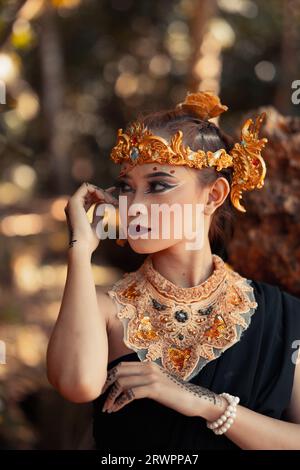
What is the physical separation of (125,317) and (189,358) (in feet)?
0.90

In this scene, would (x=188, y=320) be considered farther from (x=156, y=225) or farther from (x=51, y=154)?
(x=51, y=154)

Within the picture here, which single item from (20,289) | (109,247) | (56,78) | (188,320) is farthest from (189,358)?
(56,78)

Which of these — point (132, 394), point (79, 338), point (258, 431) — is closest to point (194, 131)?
point (79, 338)

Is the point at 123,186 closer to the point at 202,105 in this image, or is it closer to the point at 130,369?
the point at 202,105

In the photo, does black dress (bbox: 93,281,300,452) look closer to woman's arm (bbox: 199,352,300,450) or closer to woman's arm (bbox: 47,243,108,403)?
woman's arm (bbox: 199,352,300,450)

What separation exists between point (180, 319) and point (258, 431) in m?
0.47

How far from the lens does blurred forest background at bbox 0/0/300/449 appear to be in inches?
133

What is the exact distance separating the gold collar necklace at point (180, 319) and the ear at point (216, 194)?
243 mm

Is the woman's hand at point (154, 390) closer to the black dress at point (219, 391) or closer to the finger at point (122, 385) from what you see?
the finger at point (122, 385)

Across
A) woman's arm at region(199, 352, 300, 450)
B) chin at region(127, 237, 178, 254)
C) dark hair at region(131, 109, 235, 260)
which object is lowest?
woman's arm at region(199, 352, 300, 450)

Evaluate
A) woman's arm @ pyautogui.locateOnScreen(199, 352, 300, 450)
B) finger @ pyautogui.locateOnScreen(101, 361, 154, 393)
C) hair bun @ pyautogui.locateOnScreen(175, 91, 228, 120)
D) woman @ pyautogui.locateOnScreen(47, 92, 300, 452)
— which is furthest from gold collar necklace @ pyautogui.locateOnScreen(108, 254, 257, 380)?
hair bun @ pyautogui.locateOnScreen(175, 91, 228, 120)

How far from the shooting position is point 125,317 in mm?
2293

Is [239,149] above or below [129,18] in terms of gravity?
below

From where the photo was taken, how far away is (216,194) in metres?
2.39
